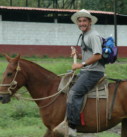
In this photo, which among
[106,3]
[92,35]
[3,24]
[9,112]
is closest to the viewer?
[92,35]

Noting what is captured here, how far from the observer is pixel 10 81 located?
232 inches

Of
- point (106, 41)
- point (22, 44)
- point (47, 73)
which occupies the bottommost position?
point (22, 44)

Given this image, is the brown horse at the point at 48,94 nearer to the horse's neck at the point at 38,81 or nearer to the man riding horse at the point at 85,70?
the horse's neck at the point at 38,81

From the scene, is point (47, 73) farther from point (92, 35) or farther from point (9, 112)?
point (9, 112)

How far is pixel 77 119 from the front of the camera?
5.97m

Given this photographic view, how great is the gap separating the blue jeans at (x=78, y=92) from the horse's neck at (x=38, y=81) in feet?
1.30

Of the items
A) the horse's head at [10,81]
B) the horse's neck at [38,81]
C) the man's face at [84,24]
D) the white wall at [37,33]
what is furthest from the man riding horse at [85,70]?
the white wall at [37,33]

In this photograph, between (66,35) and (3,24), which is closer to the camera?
(3,24)

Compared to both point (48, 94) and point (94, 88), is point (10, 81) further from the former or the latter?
point (94, 88)

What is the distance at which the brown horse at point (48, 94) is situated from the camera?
5.92 meters

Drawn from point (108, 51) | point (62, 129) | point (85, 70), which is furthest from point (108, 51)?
point (62, 129)

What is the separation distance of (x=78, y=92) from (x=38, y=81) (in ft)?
2.28

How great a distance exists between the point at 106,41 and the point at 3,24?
2320 cm

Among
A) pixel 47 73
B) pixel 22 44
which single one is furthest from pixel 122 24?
pixel 47 73
